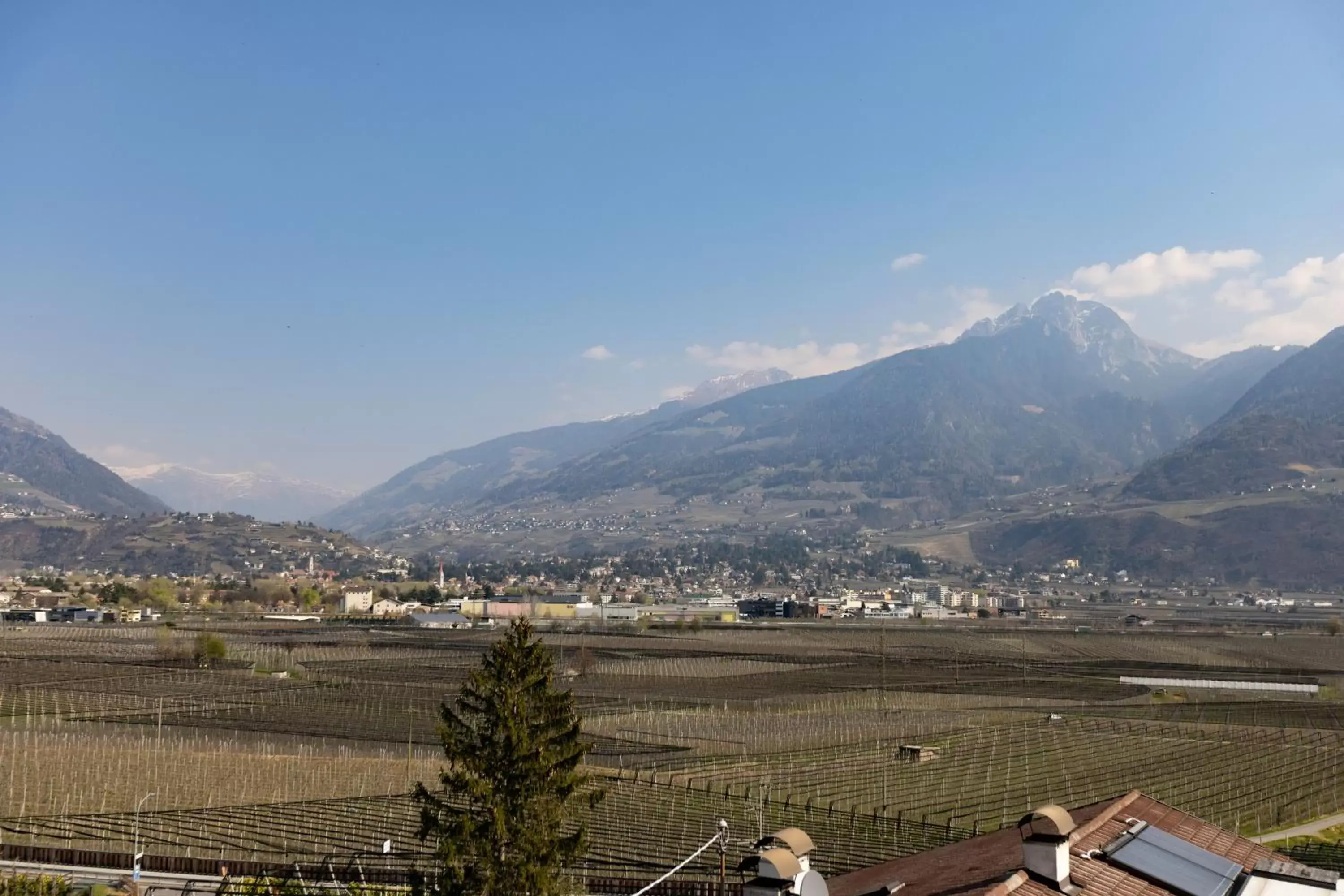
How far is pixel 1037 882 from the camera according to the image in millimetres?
11602

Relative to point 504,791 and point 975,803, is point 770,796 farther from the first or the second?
point 504,791

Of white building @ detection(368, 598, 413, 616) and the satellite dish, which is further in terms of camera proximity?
white building @ detection(368, 598, 413, 616)

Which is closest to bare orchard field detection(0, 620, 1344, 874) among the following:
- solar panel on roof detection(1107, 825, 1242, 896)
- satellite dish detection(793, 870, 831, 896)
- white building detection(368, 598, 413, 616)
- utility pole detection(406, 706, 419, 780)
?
utility pole detection(406, 706, 419, 780)

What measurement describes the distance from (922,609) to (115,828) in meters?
166

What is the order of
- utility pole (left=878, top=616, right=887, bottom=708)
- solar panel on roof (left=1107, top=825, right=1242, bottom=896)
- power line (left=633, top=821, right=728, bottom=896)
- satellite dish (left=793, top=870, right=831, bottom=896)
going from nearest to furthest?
satellite dish (left=793, top=870, right=831, bottom=896), solar panel on roof (left=1107, top=825, right=1242, bottom=896), power line (left=633, top=821, right=728, bottom=896), utility pole (left=878, top=616, right=887, bottom=708)

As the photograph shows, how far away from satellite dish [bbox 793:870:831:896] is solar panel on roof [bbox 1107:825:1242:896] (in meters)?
3.88

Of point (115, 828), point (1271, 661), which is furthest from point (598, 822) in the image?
point (1271, 661)

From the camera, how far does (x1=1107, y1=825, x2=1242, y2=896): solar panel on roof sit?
12234 millimetres

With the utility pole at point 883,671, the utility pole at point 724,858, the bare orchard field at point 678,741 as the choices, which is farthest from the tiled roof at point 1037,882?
the utility pole at point 883,671

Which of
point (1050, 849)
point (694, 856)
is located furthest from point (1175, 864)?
point (694, 856)

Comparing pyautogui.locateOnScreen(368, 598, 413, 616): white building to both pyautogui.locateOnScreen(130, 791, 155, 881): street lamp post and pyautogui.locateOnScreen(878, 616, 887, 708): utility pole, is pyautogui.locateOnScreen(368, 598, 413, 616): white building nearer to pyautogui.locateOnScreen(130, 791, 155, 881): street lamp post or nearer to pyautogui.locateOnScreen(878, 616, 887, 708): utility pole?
pyautogui.locateOnScreen(878, 616, 887, 708): utility pole

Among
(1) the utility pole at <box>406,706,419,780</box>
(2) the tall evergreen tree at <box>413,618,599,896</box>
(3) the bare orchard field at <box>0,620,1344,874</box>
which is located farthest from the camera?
(1) the utility pole at <box>406,706,419,780</box>

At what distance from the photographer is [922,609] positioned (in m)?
192

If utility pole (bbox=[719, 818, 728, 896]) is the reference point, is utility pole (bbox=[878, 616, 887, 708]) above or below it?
below
